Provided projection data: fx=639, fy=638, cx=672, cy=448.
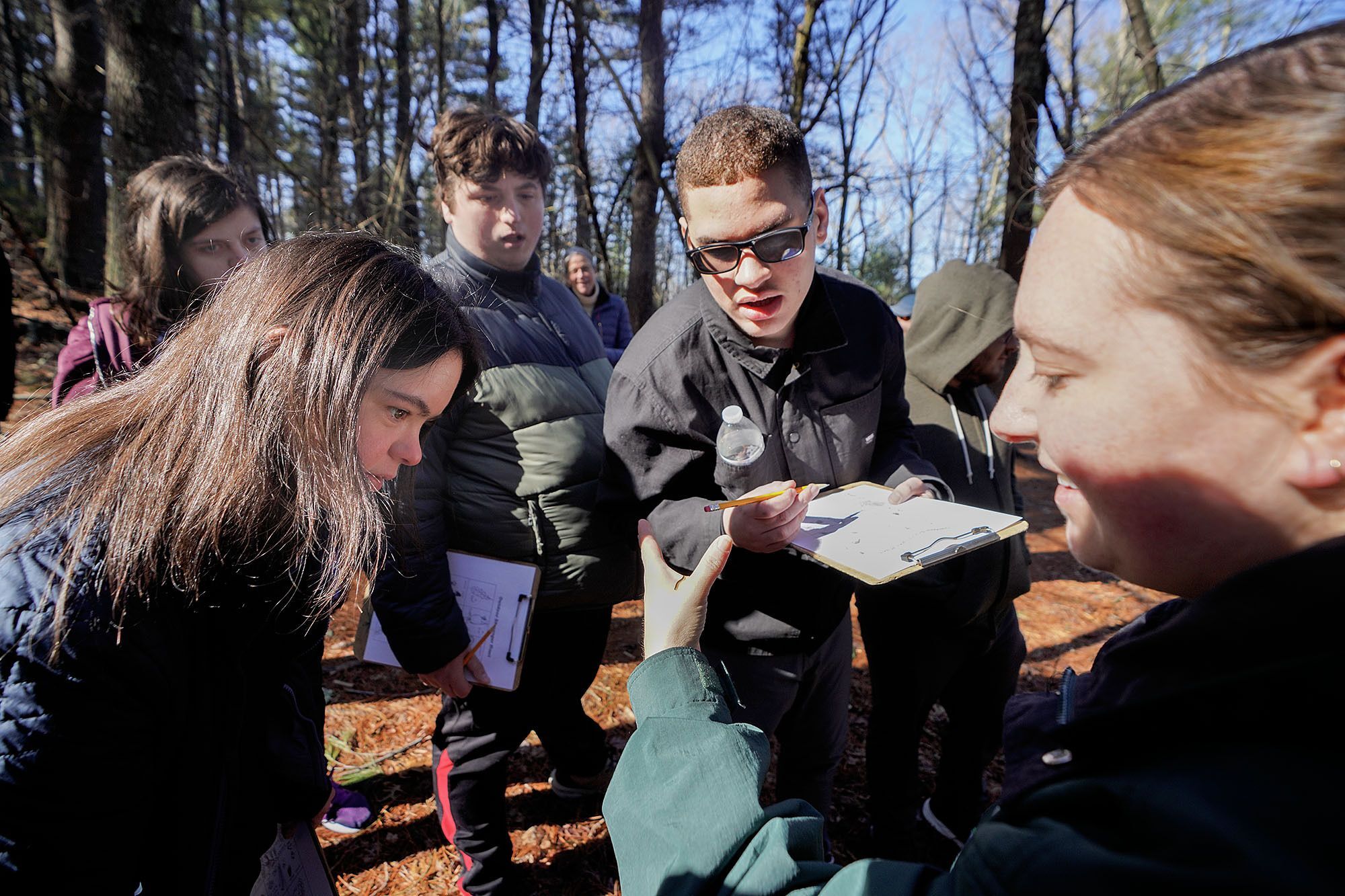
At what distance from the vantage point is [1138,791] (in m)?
0.64

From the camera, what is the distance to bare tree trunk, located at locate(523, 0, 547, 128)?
10.7 metres

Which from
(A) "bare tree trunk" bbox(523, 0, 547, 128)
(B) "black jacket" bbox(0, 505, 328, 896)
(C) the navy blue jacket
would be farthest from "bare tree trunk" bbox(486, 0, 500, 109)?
(B) "black jacket" bbox(0, 505, 328, 896)

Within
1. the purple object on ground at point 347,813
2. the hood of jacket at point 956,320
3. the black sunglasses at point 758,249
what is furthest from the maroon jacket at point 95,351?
the hood of jacket at point 956,320

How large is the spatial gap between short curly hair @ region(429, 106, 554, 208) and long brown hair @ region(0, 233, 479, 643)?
112 cm

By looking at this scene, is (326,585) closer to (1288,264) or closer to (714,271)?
(714,271)

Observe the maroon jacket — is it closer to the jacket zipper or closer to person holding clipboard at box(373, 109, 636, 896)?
person holding clipboard at box(373, 109, 636, 896)

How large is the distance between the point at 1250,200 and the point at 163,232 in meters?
3.33

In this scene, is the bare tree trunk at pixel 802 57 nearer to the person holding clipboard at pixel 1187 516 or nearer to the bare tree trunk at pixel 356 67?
the person holding clipboard at pixel 1187 516

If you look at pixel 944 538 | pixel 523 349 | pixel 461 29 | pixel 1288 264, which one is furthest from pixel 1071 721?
pixel 461 29

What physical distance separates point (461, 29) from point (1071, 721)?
70.9ft

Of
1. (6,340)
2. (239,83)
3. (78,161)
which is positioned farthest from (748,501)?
(239,83)

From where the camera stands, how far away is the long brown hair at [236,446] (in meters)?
1.18

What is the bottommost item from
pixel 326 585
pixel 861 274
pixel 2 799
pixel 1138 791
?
pixel 2 799

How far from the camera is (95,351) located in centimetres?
251
